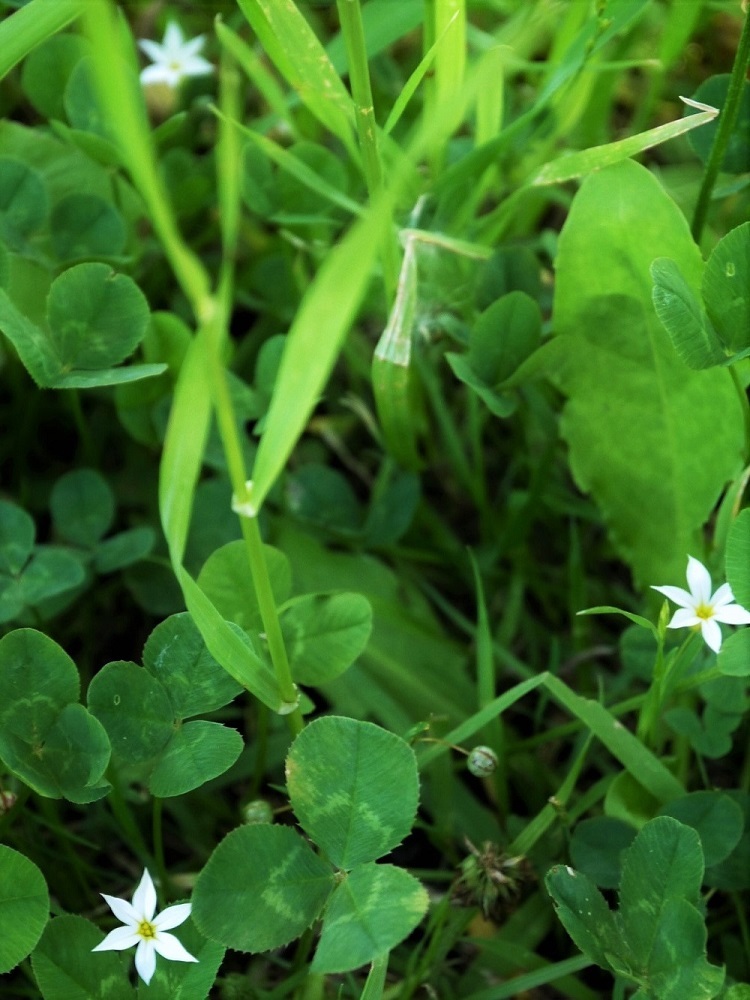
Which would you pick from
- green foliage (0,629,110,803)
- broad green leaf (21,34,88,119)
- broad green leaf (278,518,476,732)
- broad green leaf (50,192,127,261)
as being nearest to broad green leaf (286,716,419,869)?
green foliage (0,629,110,803)

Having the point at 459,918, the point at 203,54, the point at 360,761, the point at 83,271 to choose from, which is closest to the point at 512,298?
the point at 83,271

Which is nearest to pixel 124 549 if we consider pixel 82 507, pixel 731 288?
pixel 82 507

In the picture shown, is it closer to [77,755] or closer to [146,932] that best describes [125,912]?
[146,932]

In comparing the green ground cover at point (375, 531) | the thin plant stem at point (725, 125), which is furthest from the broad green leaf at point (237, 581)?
the thin plant stem at point (725, 125)

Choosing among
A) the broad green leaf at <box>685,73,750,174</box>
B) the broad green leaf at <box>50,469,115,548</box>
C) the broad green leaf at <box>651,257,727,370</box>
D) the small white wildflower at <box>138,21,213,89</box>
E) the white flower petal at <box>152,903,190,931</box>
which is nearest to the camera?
the white flower petal at <box>152,903,190,931</box>

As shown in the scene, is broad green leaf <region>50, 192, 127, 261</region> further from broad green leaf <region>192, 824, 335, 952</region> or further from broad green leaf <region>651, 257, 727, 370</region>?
broad green leaf <region>192, 824, 335, 952</region>

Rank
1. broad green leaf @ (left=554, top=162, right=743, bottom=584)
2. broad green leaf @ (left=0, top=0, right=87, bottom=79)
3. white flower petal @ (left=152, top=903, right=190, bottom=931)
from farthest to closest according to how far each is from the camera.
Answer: broad green leaf @ (left=554, top=162, right=743, bottom=584) → broad green leaf @ (left=0, top=0, right=87, bottom=79) → white flower petal @ (left=152, top=903, right=190, bottom=931)
